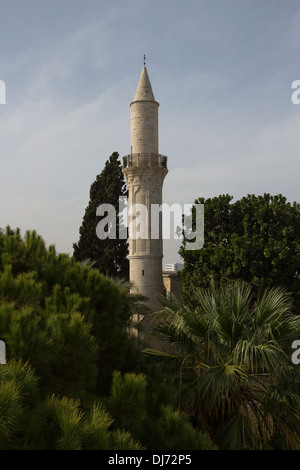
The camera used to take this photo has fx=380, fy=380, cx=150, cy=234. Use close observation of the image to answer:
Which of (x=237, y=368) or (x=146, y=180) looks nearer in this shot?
(x=237, y=368)

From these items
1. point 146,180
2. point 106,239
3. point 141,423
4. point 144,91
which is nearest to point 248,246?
point 146,180

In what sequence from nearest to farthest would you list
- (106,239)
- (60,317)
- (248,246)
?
(60,317), (248,246), (106,239)

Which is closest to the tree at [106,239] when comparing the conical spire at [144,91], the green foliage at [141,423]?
the conical spire at [144,91]

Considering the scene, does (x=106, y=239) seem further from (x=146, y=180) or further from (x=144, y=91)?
(x=144, y=91)

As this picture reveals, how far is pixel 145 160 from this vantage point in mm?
25953

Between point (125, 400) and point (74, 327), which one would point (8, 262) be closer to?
point (74, 327)

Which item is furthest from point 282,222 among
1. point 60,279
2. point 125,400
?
point 125,400

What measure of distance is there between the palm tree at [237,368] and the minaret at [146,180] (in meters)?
18.5

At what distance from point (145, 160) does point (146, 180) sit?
139 cm

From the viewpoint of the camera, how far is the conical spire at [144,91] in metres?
26.3

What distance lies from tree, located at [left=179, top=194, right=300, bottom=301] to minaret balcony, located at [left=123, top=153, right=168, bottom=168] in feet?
20.5

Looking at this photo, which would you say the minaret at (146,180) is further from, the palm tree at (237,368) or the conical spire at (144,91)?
the palm tree at (237,368)

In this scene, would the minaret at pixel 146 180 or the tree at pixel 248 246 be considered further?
the minaret at pixel 146 180

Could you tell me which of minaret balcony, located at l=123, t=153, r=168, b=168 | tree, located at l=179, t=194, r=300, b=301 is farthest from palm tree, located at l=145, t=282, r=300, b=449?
minaret balcony, located at l=123, t=153, r=168, b=168
